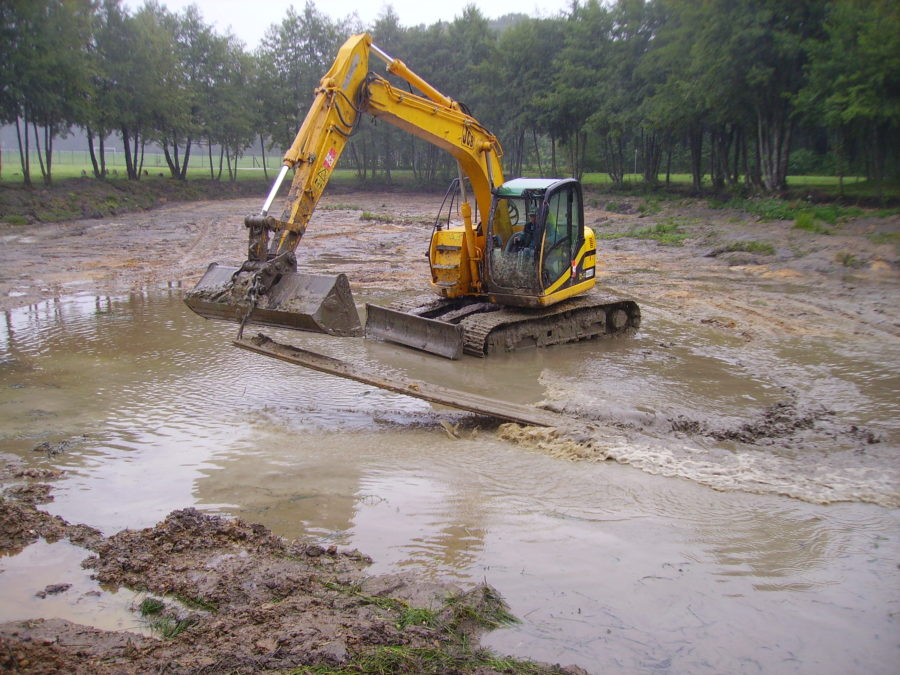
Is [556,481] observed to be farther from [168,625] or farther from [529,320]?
[529,320]

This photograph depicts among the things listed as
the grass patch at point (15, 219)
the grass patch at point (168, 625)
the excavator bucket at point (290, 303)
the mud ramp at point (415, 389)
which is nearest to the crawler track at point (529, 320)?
the mud ramp at point (415, 389)

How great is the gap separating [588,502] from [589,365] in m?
4.39

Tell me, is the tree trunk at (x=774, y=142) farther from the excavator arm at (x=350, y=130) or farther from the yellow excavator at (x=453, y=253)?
the excavator arm at (x=350, y=130)

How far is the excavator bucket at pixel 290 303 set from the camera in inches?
269

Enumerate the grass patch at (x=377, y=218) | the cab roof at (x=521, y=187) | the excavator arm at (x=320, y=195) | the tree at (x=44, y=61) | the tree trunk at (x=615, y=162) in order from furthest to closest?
1. the tree trunk at (x=615, y=162)
2. the grass patch at (x=377, y=218)
3. the tree at (x=44, y=61)
4. the cab roof at (x=521, y=187)
5. the excavator arm at (x=320, y=195)

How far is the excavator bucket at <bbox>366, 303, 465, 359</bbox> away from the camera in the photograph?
949 cm

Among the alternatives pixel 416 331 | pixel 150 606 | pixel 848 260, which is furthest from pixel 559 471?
pixel 848 260

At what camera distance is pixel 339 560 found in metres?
4.44

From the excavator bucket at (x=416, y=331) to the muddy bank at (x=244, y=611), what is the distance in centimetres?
498

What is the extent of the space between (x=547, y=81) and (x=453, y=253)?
29.3 metres

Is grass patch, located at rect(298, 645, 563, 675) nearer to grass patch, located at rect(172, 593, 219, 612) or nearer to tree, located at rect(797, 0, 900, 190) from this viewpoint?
grass patch, located at rect(172, 593, 219, 612)

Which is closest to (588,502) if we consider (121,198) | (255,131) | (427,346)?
(427,346)

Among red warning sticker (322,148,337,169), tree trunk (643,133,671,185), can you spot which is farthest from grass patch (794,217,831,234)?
tree trunk (643,133,671,185)

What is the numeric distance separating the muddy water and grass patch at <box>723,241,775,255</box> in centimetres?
853
